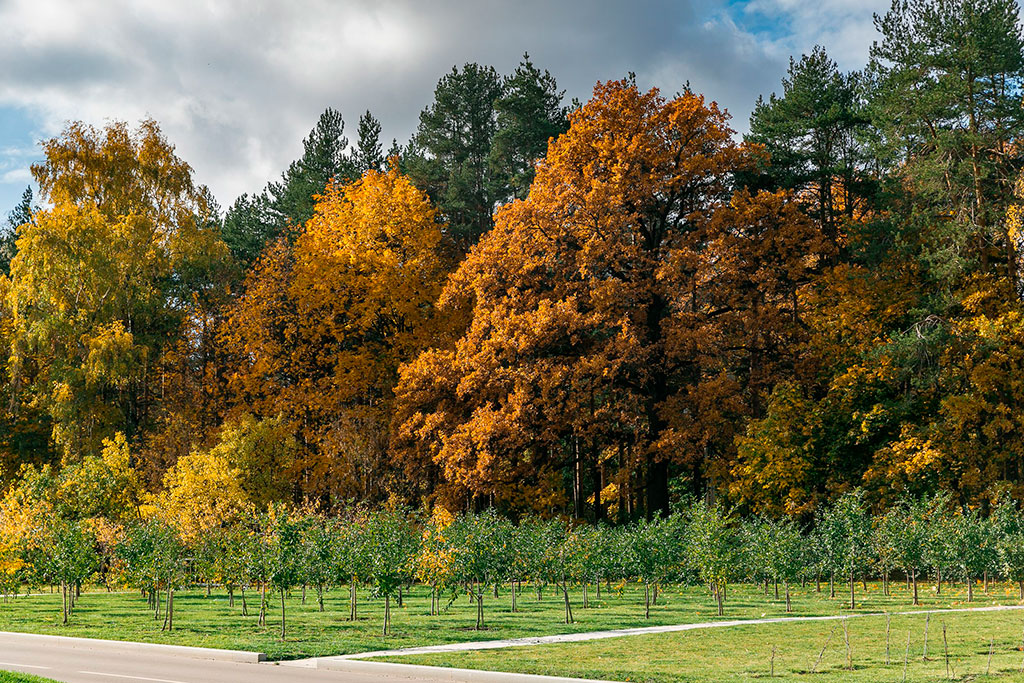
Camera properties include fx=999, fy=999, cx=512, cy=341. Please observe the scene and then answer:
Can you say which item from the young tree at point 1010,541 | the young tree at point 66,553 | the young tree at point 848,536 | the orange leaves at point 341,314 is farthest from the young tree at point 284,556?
the young tree at point 1010,541

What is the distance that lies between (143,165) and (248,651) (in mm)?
31108

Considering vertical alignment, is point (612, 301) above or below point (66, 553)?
above

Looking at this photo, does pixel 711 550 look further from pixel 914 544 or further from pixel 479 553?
pixel 914 544

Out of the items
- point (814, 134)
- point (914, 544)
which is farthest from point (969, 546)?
point (814, 134)

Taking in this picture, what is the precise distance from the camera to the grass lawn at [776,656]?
1480 cm

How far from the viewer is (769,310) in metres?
37.0

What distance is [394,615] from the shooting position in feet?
81.0

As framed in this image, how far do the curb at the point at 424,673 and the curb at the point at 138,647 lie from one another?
158 cm

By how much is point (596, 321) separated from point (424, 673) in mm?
21113

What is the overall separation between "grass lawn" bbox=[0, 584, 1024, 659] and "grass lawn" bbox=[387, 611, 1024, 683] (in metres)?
1.47

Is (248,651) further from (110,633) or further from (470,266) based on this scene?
(470,266)

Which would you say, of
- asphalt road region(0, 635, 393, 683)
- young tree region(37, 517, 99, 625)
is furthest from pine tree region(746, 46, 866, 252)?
asphalt road region(0, 635, 393, 683)

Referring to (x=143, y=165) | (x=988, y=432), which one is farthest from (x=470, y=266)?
(x=988, y=432)

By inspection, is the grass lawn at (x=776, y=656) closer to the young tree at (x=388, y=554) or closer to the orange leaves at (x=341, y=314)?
the young tree at (x=388, y=554)
